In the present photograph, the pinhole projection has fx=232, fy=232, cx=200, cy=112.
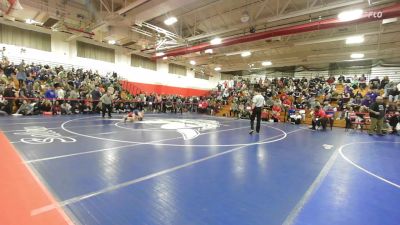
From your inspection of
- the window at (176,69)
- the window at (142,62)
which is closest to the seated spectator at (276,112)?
the window at (142,62)

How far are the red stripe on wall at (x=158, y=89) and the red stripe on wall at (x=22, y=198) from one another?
18.8 m

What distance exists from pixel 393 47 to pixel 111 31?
1887 cm

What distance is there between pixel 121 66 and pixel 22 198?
66.1ft

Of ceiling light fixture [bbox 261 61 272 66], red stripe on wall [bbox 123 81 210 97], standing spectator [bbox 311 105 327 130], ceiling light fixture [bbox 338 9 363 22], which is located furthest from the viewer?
ceiling light fixture [bbox 261 61 272 66]

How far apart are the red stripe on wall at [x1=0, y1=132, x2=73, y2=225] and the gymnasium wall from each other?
1575 cm

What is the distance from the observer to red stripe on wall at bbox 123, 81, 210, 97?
21.9 meters

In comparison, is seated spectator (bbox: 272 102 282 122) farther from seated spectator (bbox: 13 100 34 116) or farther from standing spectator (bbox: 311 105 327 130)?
seated spectator (bbox: 13 100 34 116)

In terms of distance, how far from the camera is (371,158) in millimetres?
5117

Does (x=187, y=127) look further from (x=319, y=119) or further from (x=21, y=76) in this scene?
(x=21, y=76)

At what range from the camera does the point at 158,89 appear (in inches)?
961

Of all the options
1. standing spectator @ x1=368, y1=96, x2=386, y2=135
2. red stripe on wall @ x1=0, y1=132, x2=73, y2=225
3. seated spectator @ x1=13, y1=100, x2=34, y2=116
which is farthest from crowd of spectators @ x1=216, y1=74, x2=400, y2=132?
seated spectator @ x1=13, y1=100, x2=34, y2=116

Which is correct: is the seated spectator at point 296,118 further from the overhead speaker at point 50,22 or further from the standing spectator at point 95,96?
the overhead speaker at point 50,22

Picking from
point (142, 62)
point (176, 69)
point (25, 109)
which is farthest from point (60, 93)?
point (176, 69)

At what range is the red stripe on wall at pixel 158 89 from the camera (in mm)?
21892
